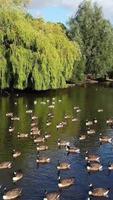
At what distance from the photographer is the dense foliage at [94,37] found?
314 feet

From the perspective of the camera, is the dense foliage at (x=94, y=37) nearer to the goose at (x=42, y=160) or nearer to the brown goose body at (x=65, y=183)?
the goose at (x=42, y=160)

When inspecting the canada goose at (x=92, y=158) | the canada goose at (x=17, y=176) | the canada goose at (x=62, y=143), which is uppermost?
the canada goose at (x=62, y=143)

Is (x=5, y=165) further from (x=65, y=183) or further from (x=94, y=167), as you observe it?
(x=94, y=167)

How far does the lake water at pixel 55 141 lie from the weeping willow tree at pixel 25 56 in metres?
2.25

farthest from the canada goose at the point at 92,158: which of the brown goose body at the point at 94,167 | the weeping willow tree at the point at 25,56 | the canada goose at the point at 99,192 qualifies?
the weeping willow tree at the point at 25,56

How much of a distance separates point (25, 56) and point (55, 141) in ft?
87.6

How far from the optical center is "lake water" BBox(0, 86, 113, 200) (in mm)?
36594

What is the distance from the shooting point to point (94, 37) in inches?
3841

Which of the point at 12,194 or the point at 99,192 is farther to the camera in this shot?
the point at 99,192

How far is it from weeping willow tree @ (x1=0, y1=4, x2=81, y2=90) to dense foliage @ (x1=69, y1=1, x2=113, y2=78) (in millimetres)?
18391

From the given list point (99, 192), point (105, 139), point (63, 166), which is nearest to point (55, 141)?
point (105, 139)

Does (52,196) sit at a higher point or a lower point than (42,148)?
lower

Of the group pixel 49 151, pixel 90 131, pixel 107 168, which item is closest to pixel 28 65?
pixel 90 131

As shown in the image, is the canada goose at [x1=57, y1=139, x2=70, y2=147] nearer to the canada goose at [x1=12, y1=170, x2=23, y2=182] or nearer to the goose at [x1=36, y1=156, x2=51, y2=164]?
the goose at [x1=36, y1=156, x2=51, y2=164]
